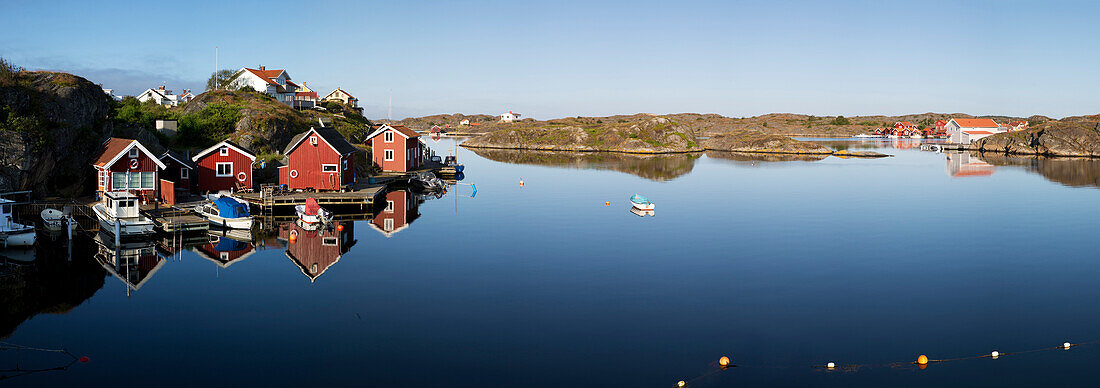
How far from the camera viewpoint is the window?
5303 centimetres

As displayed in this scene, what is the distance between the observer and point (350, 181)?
60094 mm

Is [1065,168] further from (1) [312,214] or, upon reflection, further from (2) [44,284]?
(2) [44,284]

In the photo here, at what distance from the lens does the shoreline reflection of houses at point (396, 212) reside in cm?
4556

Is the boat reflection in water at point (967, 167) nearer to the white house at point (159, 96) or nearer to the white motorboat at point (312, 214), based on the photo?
the white motorboat at point (312, 214)

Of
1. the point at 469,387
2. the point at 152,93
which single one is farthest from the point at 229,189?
the point at 152,93

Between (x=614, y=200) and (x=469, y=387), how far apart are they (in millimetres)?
43594

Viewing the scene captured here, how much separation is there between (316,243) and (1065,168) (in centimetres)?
10570

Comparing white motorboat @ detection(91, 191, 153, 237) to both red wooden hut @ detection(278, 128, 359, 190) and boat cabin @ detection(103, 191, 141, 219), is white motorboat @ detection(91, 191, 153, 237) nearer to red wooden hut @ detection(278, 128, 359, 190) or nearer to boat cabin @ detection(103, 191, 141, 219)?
boat cabin @ detection(103, 191, 141, 219)

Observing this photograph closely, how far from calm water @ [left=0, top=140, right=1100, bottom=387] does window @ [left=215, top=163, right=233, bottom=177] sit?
38.7ft

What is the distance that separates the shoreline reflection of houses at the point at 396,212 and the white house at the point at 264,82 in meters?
52.0

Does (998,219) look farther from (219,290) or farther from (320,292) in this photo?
(219,290)

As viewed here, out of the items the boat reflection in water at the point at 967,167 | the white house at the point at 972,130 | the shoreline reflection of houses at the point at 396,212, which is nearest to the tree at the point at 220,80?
the shoreline reflection of houses at the point at 396,212

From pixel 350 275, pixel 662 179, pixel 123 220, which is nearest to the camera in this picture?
pixel 350 275

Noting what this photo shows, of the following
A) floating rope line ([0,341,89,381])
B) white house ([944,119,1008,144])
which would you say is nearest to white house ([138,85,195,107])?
floating rope line ([0,341,89,381])
